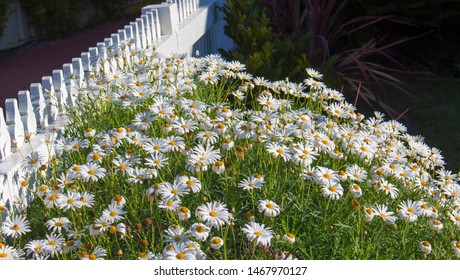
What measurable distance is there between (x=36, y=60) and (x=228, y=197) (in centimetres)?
826

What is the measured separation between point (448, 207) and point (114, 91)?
6.13ft

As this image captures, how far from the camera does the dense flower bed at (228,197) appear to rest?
236cm

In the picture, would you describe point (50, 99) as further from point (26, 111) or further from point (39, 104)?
point (26, 111)

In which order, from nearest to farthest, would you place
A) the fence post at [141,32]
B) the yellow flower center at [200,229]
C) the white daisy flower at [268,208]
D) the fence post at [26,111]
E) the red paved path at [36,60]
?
the yellow flower center at [200,229] → the white daisy flower at [268,208] → the fence post at [26,111] → the fence post at [141,32] → the red paved path at [36,60]

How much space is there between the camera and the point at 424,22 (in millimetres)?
7105

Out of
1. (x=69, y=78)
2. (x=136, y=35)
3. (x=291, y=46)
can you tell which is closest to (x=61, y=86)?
(x=69, y=78)

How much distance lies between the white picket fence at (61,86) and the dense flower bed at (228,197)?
0.35 ft

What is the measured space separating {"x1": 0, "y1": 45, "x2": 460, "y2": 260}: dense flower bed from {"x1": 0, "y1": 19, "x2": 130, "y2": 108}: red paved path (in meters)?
5.25

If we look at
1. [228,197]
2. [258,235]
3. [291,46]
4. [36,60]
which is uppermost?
[258,235]

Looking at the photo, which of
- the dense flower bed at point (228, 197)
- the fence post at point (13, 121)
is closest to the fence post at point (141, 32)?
the dense flower bed at point (228, 197)

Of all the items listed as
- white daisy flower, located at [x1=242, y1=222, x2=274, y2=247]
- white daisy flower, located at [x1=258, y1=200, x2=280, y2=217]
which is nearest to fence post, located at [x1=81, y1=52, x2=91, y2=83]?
white daisy flower, located at [x1=258, y1=200, x2=280, y2=217]

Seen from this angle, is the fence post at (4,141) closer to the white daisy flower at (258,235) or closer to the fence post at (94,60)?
the fence post at (94,60)

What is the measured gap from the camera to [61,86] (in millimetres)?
3811

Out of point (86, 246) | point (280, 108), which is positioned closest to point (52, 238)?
point (86, 246)
